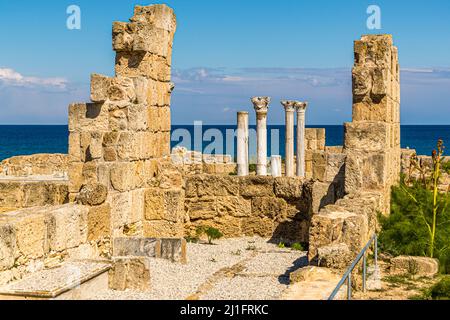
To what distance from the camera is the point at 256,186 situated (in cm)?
1202

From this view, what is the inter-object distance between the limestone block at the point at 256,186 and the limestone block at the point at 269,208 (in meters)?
0.09

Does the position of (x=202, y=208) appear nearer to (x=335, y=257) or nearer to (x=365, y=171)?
(x=365, y=171)

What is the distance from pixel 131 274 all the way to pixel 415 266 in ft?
11.2

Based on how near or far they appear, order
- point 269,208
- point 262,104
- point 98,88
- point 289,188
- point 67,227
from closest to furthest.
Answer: point 67,227 < point 98,88 < point 289,188 < point 269,208 < point 262,104

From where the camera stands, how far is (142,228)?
11.0 metres

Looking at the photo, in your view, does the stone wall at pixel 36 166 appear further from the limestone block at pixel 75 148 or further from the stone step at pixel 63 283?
the stone step at pixel 63 283

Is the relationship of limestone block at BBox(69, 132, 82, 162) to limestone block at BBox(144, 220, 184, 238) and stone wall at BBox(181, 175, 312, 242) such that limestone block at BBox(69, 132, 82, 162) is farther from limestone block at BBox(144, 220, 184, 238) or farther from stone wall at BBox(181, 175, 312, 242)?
stone wall at BBox(181, 175, 312, 242)

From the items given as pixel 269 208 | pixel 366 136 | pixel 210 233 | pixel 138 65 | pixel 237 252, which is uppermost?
pixel 138 65

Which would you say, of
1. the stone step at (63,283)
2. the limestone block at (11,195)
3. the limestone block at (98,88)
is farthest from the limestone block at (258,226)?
the stone step at (63,283)

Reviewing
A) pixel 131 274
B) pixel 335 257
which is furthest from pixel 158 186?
pixel 335 257

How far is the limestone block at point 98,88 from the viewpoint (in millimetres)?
10305

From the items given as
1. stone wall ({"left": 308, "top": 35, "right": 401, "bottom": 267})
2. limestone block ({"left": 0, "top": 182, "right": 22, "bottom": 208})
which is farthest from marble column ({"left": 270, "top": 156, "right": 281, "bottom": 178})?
limestone block ({"left": 0, "top": 182, "right": 22, "bottom": 208})
